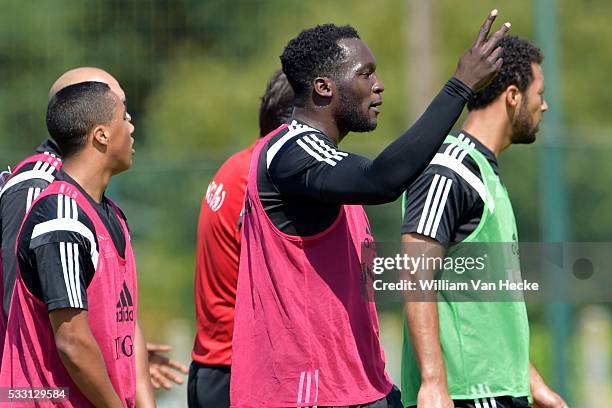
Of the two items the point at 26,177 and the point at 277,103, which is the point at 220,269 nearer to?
the point at 277,103

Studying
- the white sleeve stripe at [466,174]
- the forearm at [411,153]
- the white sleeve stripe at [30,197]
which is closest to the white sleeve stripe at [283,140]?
the forearm at [411,153]

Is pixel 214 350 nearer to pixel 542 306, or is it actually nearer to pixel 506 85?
pixel 506 85

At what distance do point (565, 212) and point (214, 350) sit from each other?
473cm

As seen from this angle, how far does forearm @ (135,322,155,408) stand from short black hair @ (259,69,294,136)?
4.67ft

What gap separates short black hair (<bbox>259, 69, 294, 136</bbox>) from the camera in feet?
18.5

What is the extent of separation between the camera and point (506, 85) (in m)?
5.09

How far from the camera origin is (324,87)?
4.18 metres

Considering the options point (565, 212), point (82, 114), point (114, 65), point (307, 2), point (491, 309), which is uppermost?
point (307, 2)

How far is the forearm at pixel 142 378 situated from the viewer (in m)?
4.58

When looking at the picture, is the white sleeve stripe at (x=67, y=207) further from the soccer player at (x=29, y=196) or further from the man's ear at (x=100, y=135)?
the soccer player at (x=29, y=196)

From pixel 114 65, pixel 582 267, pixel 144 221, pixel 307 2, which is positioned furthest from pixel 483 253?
pixel 307 2

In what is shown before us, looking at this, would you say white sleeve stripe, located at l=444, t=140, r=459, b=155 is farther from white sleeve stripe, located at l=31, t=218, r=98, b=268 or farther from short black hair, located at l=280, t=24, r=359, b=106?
white sleeve stripe, located at l=31, t=218, r=98, b=268

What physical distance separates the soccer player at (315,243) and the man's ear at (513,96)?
1.03 metres

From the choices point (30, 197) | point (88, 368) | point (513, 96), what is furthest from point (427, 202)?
point (30, 197)
